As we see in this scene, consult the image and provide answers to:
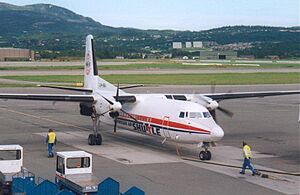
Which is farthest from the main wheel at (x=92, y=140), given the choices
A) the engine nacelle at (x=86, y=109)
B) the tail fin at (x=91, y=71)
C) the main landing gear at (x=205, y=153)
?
the main landing gear at (x=205, y=153)

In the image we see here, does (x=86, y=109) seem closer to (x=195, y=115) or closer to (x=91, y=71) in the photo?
(x=91, y=71)

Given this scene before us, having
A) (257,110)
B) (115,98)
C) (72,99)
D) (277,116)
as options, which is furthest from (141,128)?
(257,110)

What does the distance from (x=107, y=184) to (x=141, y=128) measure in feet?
45.5

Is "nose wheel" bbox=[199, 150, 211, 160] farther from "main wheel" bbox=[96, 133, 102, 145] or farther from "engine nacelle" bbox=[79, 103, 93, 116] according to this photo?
"engine nacelle" bbox=[79, 103, 93, 116]

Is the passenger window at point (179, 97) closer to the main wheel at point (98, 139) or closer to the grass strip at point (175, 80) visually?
→ the main wheel at point (98, 139)

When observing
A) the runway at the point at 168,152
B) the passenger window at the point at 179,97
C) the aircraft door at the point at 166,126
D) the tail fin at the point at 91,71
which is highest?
the tail fin at the point at 91,71

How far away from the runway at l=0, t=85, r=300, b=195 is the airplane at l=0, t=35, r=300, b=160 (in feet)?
3.72

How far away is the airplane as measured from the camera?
26.9 meters

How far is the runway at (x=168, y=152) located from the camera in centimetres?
2208

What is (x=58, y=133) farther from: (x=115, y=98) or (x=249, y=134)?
(x=249, y=134)

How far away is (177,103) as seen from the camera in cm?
2886

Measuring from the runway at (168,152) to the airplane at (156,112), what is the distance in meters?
1.14

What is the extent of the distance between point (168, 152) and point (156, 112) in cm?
221

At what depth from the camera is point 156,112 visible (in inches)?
1160
